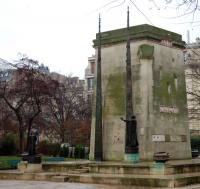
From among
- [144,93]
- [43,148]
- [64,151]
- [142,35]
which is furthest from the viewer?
[43,148]

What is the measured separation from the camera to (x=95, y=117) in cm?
2561

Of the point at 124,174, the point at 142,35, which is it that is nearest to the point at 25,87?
the point at 142,35

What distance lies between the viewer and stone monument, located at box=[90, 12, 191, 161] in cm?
2461

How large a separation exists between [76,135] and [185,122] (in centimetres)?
2949

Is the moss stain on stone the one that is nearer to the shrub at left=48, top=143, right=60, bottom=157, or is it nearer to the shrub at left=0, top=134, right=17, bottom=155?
the shrub at left=0, top=134, right=17, bottom=155

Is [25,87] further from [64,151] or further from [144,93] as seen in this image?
[144,93]

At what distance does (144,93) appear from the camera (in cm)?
2466

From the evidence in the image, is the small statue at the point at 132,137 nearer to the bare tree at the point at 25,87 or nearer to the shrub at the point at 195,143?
the bare tree at the point at 25,87

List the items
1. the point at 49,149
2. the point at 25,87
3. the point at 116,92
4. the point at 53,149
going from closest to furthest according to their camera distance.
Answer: the point at 116,92
the point at 25,87
the point at 53,149
the point at 49,149

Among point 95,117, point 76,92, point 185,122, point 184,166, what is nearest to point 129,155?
point 184,166

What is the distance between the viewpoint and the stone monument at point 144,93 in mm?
24609

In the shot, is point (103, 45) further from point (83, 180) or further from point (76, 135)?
point (76, 135)

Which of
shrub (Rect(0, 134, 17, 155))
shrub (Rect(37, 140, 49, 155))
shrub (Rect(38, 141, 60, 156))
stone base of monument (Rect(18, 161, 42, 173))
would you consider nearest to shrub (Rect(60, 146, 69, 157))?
shrub (Rect(38, 141, 60, 156))

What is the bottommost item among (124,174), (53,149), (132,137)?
(124,174)
